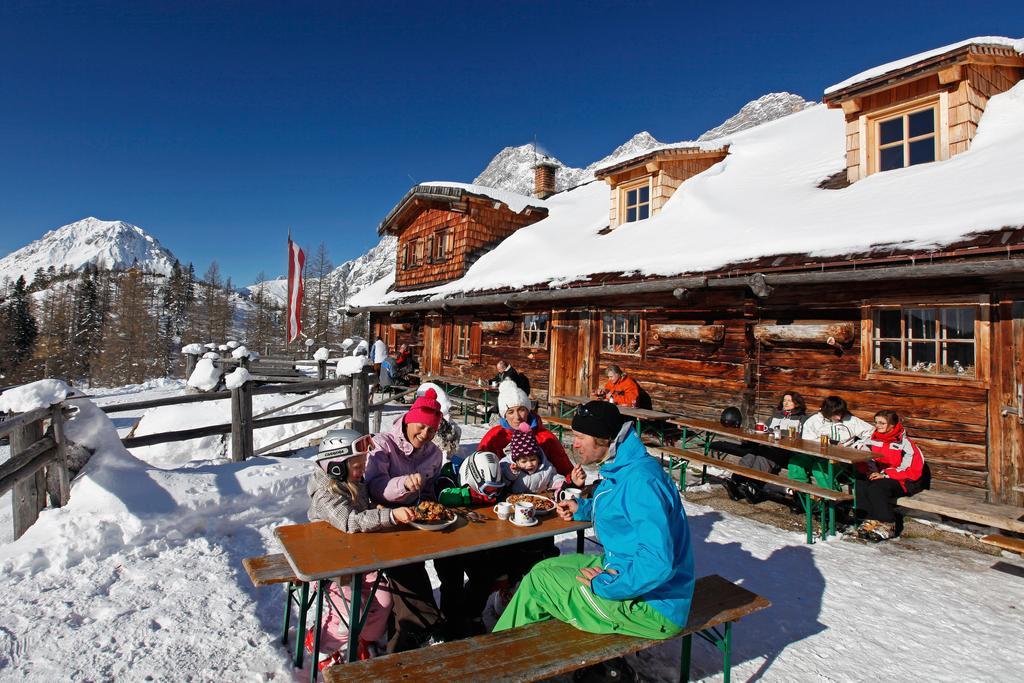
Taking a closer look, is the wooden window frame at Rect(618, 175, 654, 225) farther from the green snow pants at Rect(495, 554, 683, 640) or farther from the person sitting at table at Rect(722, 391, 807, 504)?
the green snow pants at Rect(495, 554, 683, 640)

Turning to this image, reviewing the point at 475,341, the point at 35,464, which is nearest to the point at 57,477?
the point at 35,464

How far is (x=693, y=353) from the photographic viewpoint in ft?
29.8

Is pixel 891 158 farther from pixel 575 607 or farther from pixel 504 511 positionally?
pixel 575 607

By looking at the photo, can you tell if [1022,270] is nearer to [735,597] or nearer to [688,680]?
[735,597]

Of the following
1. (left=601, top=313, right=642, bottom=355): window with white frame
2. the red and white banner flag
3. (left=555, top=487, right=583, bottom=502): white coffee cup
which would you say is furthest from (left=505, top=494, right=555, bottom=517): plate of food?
the red and white banner flag

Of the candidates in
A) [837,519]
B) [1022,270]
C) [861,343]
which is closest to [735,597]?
[837,519]

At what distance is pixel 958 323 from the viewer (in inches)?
246

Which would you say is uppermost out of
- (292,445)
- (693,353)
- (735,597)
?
(693,353)

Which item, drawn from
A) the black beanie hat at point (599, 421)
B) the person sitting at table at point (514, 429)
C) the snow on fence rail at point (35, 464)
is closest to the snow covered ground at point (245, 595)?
the snow on fence rail at point (35, 464)

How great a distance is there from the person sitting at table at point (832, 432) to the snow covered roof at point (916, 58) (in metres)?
5.46

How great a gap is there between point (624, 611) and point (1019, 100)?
34.6ft

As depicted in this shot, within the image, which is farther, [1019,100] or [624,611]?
[1019,100]

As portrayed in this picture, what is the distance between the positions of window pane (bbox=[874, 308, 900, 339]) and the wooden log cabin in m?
0.02

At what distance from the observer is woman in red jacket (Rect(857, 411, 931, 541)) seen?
17.9ft
